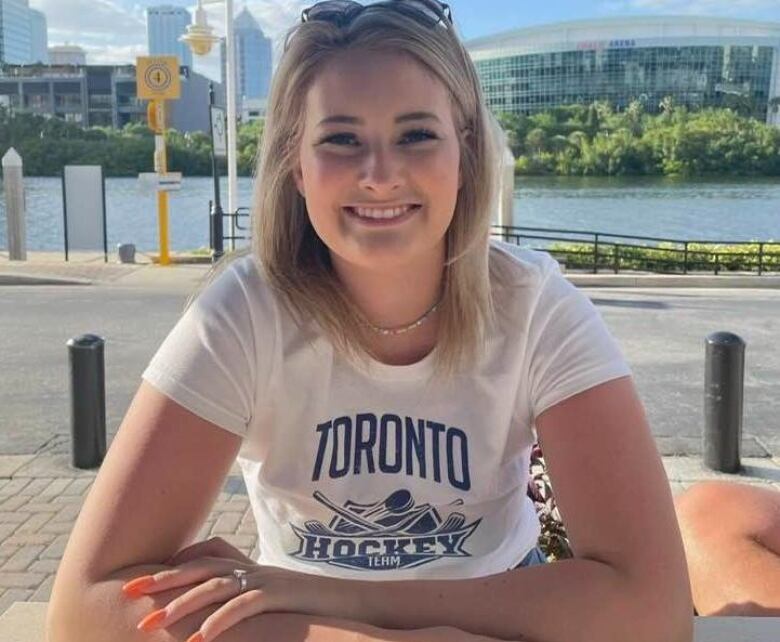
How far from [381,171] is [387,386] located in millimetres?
380

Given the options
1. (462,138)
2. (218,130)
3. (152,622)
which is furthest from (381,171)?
(218,130)

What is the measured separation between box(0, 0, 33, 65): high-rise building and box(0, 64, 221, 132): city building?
1928 mm

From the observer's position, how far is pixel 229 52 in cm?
1764

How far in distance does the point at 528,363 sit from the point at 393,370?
0.79 feet

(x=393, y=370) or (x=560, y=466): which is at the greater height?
(x=393, y=370)

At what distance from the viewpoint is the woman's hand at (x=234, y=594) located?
1.28 meters

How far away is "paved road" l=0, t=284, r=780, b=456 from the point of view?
20.1 feet

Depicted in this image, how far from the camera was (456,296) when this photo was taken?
1.67 meters

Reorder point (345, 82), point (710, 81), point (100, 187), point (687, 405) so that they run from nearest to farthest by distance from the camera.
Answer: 1. point (345, 82)
2. point (687, 405)
3. point (100, 187)
4. point (710, 81)

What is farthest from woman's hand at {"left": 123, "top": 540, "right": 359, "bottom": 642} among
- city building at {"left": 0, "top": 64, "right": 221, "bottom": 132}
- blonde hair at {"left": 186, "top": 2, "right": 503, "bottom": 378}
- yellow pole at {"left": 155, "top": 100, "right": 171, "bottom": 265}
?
city building at {"left": 0, "top": 64, "right": 221, "bottom": 132}

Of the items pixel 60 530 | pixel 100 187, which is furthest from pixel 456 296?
pixel 100 187

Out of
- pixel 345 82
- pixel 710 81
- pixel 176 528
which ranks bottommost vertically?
pixel 176 528

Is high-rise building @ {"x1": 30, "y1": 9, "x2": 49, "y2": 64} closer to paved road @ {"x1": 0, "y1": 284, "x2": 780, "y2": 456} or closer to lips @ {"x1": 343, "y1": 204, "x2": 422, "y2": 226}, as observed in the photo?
paved road @ {"x1": 0, "y1": 284, "x2": 780, "y2": 456}

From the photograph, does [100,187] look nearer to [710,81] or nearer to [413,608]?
[413,608]
